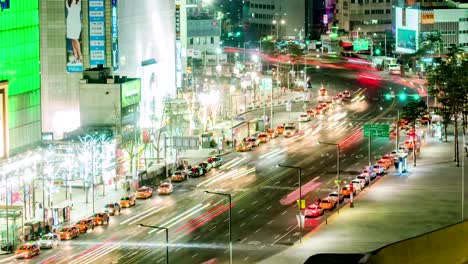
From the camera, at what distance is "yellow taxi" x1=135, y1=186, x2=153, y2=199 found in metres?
106

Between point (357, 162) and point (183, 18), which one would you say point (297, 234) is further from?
point (183, 18)

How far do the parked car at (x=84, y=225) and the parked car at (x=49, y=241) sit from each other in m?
4.85

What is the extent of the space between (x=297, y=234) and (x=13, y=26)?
36.1m

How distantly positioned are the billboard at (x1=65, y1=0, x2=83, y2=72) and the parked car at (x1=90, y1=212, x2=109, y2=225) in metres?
43.2

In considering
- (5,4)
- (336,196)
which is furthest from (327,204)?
(5,4)

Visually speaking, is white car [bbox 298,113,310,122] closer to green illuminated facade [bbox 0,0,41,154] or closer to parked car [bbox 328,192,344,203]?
green illuminated facade [bbox 0,0,41,154]

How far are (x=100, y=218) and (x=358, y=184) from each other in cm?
2794

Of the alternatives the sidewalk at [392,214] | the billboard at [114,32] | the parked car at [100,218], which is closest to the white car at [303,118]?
the billboard at [114,32]

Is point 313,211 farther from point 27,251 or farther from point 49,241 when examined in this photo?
point 27,251

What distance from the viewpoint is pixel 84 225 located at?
298ft

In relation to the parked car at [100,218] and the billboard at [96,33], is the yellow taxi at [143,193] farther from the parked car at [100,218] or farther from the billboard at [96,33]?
the billboard at [96,33]

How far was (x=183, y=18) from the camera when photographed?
631 ft

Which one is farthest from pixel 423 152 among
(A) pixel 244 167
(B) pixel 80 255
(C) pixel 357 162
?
(B) pixel 80 255

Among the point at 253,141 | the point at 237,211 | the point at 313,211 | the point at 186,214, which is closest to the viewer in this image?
the point at 313,211
